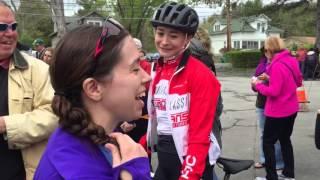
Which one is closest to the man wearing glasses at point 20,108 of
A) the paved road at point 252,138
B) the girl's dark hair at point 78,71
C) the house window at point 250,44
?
the girl's dark hair at point 78,71

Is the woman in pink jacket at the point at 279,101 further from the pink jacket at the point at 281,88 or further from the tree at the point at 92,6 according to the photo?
the tree at the point at 92,6

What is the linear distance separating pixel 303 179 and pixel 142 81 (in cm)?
535

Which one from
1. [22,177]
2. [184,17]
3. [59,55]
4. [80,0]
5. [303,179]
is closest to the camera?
[59,55]

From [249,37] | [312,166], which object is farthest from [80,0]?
[312,166]

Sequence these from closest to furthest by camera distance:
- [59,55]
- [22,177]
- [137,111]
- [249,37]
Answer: [59,55]
[137,111]
[22,177]
[249,37]

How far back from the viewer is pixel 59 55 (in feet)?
5.20

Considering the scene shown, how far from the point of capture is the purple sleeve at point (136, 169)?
1526 mm

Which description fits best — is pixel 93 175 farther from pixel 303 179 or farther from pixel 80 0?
pixel 80 0

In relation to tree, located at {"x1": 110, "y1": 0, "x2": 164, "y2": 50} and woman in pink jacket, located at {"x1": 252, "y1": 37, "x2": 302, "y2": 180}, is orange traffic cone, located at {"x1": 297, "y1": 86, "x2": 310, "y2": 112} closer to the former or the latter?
woman in pink jacket, located at {"x1": 252, "y1": 37, "x2": 302, "y2": 180}

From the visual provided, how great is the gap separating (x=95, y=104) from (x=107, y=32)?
0.24 meters

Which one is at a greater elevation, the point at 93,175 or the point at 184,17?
the point at 184,17

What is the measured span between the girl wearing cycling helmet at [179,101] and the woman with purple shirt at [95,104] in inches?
56.2

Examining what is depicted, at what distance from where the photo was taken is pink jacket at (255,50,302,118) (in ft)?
19.7

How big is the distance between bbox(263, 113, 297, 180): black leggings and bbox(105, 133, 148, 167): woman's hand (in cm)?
465
